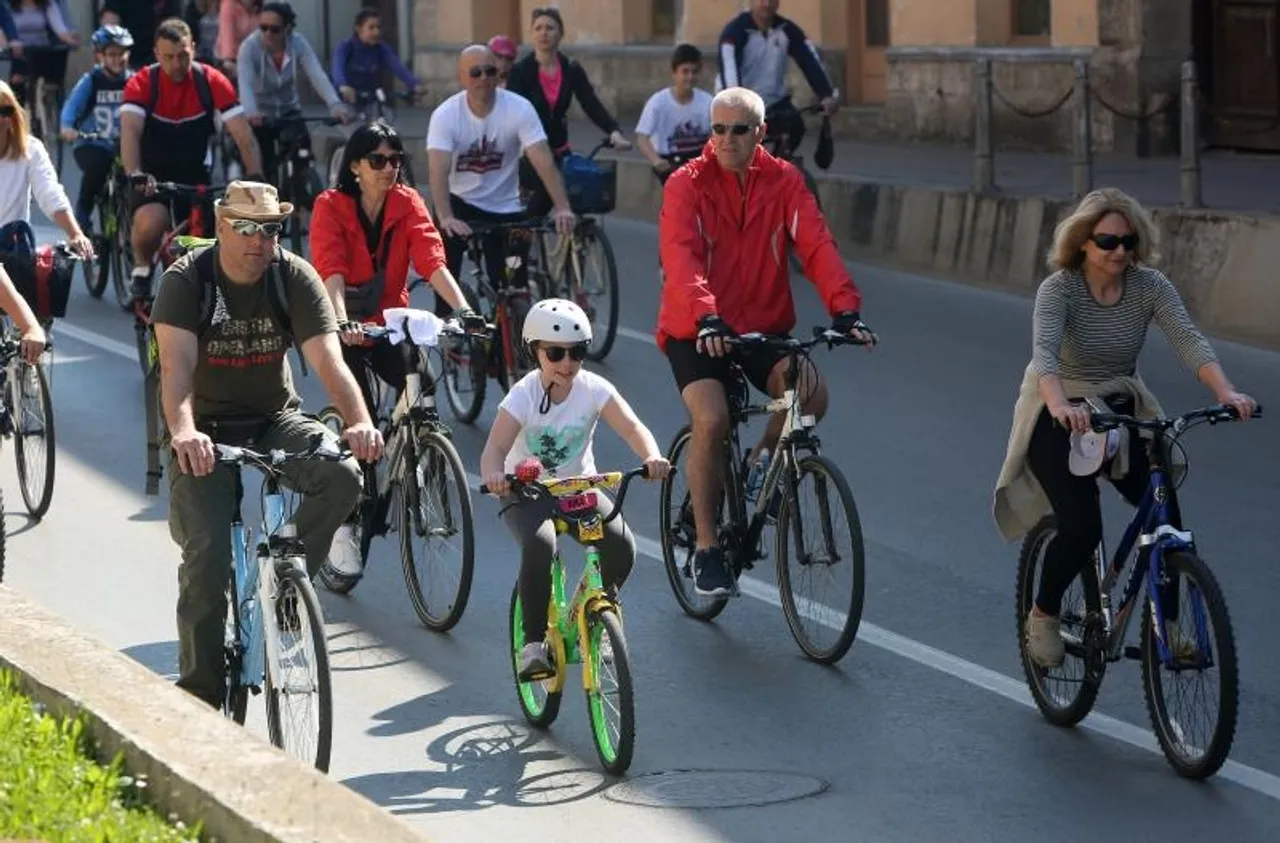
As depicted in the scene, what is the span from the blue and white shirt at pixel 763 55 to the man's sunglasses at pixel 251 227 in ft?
37.8

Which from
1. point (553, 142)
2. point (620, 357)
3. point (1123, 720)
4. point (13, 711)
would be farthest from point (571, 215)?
point (13, 711)

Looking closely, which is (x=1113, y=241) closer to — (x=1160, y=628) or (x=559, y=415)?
(x=1160, y=628)

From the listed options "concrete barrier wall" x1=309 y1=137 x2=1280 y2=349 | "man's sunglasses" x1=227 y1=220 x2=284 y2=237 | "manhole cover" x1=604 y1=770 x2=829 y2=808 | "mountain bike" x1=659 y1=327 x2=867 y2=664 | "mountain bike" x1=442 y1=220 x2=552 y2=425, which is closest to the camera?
"manhole cover" x1=604 y1=770 x2=829 y2=808

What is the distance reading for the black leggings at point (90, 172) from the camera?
61.5 ft

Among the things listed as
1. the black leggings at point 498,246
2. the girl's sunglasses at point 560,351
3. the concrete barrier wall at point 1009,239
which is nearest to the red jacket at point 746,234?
the girl's sunglasses at point 560,351

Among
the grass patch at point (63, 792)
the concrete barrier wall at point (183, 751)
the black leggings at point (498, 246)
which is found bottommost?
the grass patch at point (63, 792)

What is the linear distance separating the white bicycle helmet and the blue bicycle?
1520mm

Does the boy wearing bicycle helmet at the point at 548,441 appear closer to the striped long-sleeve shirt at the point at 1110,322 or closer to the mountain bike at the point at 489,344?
the striped long-sleeve shirt at the point at 1110,322

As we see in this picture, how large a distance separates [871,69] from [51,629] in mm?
20489

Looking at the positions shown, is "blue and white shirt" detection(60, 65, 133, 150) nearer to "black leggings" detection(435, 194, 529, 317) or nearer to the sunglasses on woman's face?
"black leggings" detection(435, 194, 529, 317)

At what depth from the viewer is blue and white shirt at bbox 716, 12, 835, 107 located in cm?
1966

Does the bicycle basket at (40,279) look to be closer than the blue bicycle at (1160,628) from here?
No

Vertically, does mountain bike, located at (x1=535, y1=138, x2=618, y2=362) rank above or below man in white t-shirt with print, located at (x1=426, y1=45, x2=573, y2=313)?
below

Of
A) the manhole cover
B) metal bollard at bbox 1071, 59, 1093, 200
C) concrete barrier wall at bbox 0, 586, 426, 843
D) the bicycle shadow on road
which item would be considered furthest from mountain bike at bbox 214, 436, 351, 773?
metal bollard at bbox 1071, 59, 1093, 200
